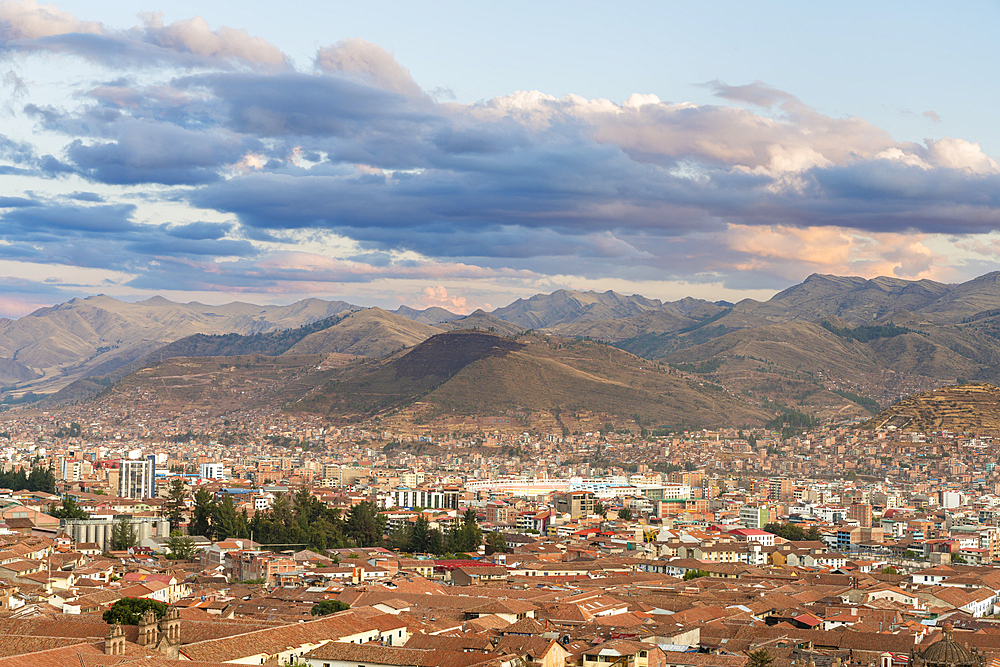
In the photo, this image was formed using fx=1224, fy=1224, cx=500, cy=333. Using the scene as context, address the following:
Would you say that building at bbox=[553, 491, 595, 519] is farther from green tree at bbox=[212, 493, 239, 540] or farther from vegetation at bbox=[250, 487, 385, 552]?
green tree at bbox=[212, 493, 239, 540]

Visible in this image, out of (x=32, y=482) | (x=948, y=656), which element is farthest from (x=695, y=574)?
(x=32, y=482)

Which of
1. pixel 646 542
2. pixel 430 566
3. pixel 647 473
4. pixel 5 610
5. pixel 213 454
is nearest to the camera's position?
pixel 5 610

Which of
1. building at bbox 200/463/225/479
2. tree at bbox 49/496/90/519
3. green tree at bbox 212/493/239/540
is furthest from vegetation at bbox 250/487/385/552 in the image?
building at bbox 200/463/225/479

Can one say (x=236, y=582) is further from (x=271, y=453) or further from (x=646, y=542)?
(x=271, y=453)

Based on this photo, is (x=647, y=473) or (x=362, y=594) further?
(x=647, y=473)

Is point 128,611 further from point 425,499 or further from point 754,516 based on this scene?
point 754,516

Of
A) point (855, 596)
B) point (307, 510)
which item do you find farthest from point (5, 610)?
point (307, 510)

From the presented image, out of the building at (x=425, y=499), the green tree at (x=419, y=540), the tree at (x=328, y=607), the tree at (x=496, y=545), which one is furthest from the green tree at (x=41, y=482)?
the tree at (x=328, y=607)

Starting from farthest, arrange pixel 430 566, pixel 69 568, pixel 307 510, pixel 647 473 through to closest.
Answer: pixel 647 473, pixel 307 510, pixel 430 566, pixel 69 568
